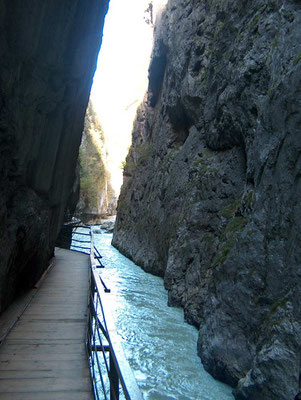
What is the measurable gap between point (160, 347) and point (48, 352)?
386 centimetres

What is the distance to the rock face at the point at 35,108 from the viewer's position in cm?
519

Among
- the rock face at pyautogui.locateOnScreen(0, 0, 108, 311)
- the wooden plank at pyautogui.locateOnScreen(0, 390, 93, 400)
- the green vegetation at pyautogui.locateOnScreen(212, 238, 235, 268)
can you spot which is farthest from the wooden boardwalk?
the green vegetation at pyautogui.locateOnScreen(212, 238, 235, 268)

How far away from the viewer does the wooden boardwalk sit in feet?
12.1

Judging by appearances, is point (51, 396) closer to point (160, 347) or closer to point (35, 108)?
point (160, 347)

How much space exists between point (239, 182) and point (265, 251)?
466 cm

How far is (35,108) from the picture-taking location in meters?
6.57

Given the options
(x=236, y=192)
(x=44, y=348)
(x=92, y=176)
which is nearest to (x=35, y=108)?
(x=44, y=348)

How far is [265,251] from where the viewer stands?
6.02 m

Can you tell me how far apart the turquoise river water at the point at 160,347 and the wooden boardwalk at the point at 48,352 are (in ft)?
3.54

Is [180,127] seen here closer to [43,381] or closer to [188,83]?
[188,83]

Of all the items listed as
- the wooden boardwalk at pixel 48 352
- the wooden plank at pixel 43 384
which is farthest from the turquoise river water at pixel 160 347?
the wooden plank at pixel 43 384

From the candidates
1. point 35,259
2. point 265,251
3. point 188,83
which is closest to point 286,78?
point 265,251

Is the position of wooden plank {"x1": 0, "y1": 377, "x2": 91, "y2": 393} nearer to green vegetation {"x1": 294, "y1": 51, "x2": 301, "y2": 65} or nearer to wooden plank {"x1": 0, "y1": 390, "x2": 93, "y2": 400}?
wooden plank {"x1": 0, "y1": 390, "x2": 93, "y2": 400}

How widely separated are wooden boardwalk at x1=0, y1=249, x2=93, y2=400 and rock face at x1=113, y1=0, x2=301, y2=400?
8.68 ft
